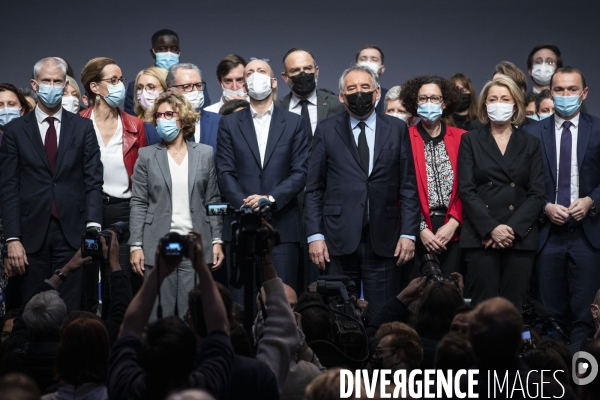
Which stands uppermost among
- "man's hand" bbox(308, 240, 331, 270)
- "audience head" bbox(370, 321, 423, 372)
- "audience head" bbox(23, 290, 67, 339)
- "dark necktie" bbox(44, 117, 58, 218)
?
"dark necktie" bbox(44, 117, 58, 218)

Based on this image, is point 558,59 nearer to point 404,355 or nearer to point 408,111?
point 408,111

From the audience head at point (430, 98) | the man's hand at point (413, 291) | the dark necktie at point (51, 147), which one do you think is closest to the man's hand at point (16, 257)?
the dark necktie at point (51, 147)

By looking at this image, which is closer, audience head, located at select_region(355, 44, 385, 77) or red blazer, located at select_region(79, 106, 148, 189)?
red blazer, located at select_region(79, 106, 148, 189)

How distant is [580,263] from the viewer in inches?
218

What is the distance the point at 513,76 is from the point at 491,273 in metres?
2.16

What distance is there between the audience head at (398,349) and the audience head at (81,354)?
110cm

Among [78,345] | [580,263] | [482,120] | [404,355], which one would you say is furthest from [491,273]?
[78,345]

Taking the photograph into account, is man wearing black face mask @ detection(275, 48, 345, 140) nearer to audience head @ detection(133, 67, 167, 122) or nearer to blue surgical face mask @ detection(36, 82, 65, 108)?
audience head @ detection(133, 67, 167, 122)

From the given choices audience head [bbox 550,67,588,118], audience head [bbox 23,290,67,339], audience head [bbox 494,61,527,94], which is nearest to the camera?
audience head [bbox 23,290,67,339]

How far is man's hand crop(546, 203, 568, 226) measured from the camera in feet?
18.1

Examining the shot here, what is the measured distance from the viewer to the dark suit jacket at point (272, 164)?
5406mm

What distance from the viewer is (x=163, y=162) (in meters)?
5.40

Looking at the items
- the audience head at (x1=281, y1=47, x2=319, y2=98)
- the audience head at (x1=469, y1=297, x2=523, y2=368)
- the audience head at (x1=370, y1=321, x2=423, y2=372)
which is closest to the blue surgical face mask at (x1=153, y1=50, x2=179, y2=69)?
the audience head at (x1=281, y1=47, x2=319, y2=98)

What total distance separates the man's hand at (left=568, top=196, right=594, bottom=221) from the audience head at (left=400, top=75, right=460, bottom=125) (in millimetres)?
955
